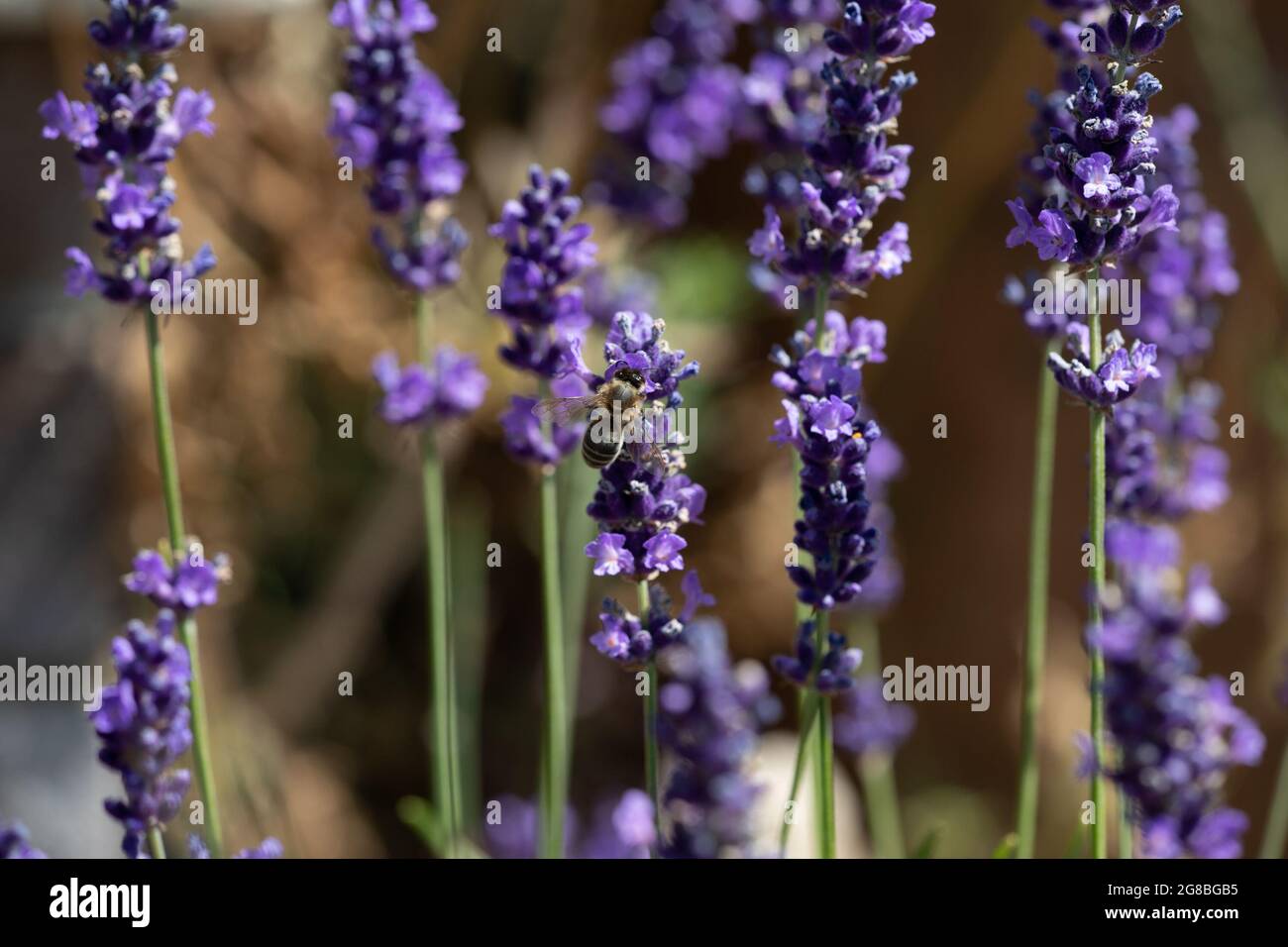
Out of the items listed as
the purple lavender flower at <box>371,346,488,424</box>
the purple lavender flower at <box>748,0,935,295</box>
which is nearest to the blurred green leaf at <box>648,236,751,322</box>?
the purple lavender flower at <box>371,346,488,424</box>

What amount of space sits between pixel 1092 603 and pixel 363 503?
3.07 m

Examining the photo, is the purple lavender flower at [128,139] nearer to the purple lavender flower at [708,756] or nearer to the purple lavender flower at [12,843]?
the purple lavender flower at [12,843]

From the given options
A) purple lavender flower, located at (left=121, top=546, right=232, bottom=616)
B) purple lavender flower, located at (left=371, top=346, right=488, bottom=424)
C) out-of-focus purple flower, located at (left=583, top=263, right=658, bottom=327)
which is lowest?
purple lavender flower, located at (left=121, top=546, right=232, bottom=616)

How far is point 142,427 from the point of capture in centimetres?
385

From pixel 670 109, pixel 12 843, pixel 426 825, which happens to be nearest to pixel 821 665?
pixel 426 825

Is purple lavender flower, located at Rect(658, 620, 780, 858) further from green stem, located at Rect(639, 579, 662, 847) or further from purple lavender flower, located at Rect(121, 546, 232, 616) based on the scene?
purple lavender flower, located at Rect(121, 546, 232, 616)

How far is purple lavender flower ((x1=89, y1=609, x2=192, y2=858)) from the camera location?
5.65ft

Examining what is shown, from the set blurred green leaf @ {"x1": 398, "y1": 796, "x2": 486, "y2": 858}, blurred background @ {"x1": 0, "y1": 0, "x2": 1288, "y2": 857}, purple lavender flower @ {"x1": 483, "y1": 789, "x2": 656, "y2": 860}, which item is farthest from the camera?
blurred background @ {"x1": 0, "y1": 0, "x2": 1288, "y2": 857}

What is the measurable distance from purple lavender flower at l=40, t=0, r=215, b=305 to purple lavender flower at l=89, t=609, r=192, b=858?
52 centimetres

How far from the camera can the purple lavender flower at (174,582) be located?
187 cm

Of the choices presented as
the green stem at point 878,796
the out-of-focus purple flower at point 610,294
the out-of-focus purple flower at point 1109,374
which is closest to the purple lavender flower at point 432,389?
the out-of-focus purple flower at point 610,294

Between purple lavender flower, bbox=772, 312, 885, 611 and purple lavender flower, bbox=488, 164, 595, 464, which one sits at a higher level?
purple lavender flower, bbox=488, 164, 595, 464

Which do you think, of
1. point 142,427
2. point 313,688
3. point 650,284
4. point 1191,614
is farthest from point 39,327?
point 1191,614
